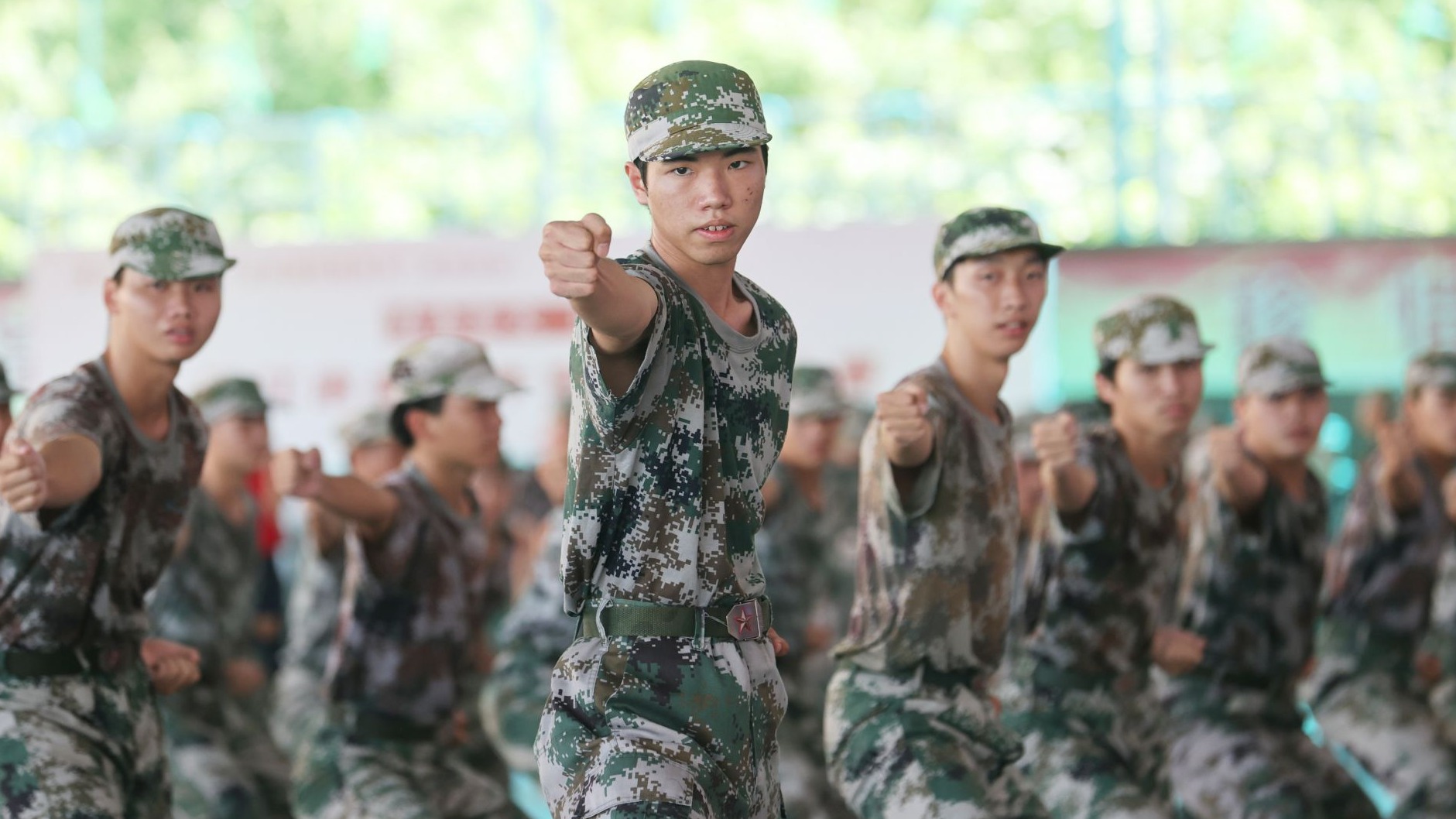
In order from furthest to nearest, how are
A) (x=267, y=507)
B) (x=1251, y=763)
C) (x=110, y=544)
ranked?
1. (x=267, y=507)
2. (x=1251, y=763)
3. (x=110, y=544)

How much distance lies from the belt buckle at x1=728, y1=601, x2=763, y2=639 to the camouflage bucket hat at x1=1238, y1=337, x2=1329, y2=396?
4132 millimetres

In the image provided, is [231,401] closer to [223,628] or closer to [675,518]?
[223,628]

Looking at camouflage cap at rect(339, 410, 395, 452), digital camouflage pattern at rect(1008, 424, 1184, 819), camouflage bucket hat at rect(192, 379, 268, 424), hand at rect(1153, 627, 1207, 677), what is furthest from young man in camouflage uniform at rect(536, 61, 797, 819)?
camouflage cap at rect(339, 410, 395, 452)

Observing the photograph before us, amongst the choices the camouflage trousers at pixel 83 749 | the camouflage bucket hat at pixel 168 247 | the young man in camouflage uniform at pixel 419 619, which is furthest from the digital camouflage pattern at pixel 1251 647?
the camouflage bucket hat at pixel 168 247

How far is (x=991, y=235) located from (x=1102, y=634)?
1.54 m

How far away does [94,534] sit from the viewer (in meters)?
5.71

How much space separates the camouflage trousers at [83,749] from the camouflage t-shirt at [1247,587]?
381 cm

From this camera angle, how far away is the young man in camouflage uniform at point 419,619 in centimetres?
725

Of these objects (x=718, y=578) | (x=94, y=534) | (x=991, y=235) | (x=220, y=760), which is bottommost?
(x=220, y=760)

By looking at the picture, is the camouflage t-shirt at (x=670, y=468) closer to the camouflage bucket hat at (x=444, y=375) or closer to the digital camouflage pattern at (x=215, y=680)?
the camouflage bucket hat at (x=444, y=375)

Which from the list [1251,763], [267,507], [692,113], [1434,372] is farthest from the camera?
[267,507]

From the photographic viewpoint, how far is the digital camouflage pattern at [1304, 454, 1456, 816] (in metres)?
9.07

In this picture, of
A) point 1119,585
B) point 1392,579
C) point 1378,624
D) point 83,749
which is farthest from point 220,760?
point 1392,579

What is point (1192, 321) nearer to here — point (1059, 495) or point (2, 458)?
point (1059, 495)
